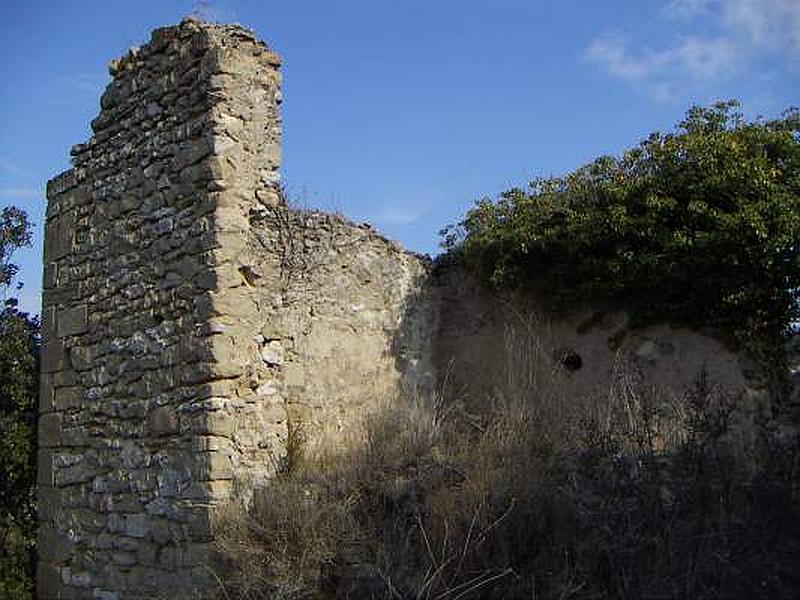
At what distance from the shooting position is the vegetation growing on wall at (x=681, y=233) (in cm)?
714

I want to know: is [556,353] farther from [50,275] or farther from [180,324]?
[50,275]

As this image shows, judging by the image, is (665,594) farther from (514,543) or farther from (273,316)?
(273,316)

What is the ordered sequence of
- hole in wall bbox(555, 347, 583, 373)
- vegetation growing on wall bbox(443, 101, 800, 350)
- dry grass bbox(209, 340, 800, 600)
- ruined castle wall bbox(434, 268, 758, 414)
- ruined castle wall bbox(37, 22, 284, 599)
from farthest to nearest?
1. hole in wall bbox(555, 347, 583, 373)
2. ruined castle wall bbox(434, 268, 758, 414)
3. vegetation growing on wall bbox(443, 101, 800, 350)
4. ruined castle wall bbox(37, 22, 284, 599)
5. dry grass bbox(209, 340, 800, 600)

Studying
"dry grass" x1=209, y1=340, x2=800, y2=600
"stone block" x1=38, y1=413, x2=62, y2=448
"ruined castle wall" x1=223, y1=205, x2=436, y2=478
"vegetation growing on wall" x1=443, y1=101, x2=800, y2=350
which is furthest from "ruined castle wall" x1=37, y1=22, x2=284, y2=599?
"vegetation growing on wall" x1=443, y1=101, x2=800, y2=350

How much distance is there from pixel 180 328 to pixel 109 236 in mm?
1397

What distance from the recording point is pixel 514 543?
5180 millimetres

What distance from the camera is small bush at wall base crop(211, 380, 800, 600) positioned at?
15.7 feet

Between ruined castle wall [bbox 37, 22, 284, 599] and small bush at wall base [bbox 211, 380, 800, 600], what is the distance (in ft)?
2.46

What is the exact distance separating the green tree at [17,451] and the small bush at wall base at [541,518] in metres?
2.84

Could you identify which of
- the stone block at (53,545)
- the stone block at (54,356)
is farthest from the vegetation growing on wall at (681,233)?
the stone block at (53,545)

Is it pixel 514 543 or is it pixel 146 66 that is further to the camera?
pixel 146 66

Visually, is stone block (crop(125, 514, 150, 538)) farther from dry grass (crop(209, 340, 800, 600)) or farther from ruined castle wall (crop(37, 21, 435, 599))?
dry grass (crop(209, 340, 800, 600))

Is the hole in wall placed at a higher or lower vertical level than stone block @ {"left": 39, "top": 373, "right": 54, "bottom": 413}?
higher

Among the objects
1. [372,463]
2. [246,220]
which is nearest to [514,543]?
[372,463]
